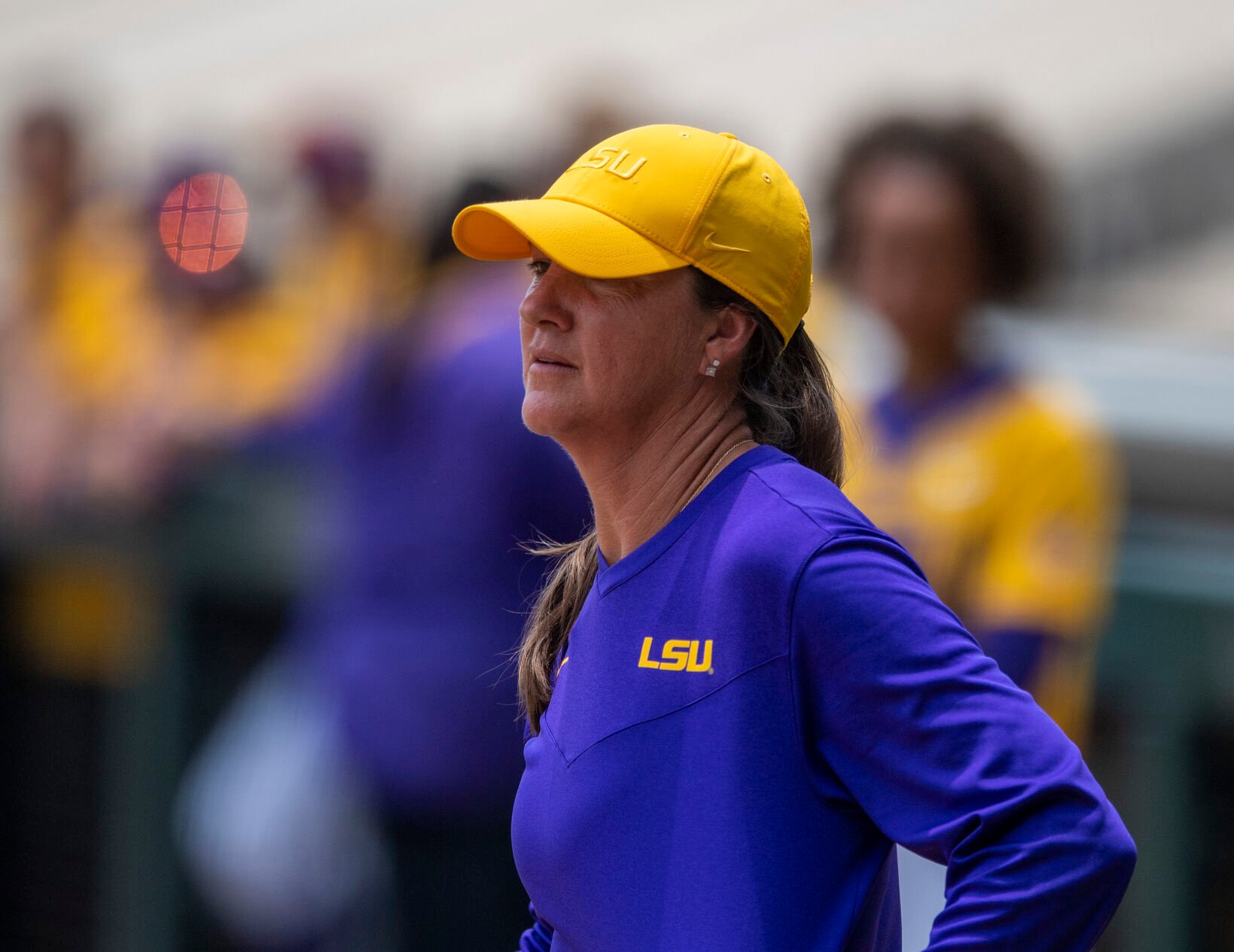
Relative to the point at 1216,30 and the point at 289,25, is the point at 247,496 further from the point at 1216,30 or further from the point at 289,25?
the point at 289,25

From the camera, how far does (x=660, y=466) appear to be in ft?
4.76

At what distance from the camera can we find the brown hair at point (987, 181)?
10.3 feet

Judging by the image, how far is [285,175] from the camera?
484cm

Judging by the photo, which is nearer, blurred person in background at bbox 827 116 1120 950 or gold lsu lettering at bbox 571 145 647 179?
gold lsu lettering at bbox 571 145 647 179

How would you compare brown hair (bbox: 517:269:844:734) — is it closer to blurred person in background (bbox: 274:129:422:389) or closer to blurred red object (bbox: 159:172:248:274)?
blurred red object (bbox: 159:172:248:274)

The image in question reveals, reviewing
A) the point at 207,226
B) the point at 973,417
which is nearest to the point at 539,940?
the point at 207,226

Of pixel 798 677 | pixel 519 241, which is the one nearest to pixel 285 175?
pixel 519 241

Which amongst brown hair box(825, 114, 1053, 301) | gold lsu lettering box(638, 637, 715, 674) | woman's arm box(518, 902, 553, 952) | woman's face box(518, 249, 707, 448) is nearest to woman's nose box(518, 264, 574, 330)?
woman's face box(518, 249, 707, 448)

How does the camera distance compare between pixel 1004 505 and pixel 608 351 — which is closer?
pixel 608 351

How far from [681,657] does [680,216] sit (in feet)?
1.19

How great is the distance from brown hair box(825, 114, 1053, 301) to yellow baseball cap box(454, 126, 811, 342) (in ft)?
5.79

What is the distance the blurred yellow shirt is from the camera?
106 inches

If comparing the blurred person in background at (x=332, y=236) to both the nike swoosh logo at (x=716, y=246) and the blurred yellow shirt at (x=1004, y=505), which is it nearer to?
the blurred yellow shirt at (x=1004, y=505)

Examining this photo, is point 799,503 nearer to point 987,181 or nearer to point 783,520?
point 783,520
